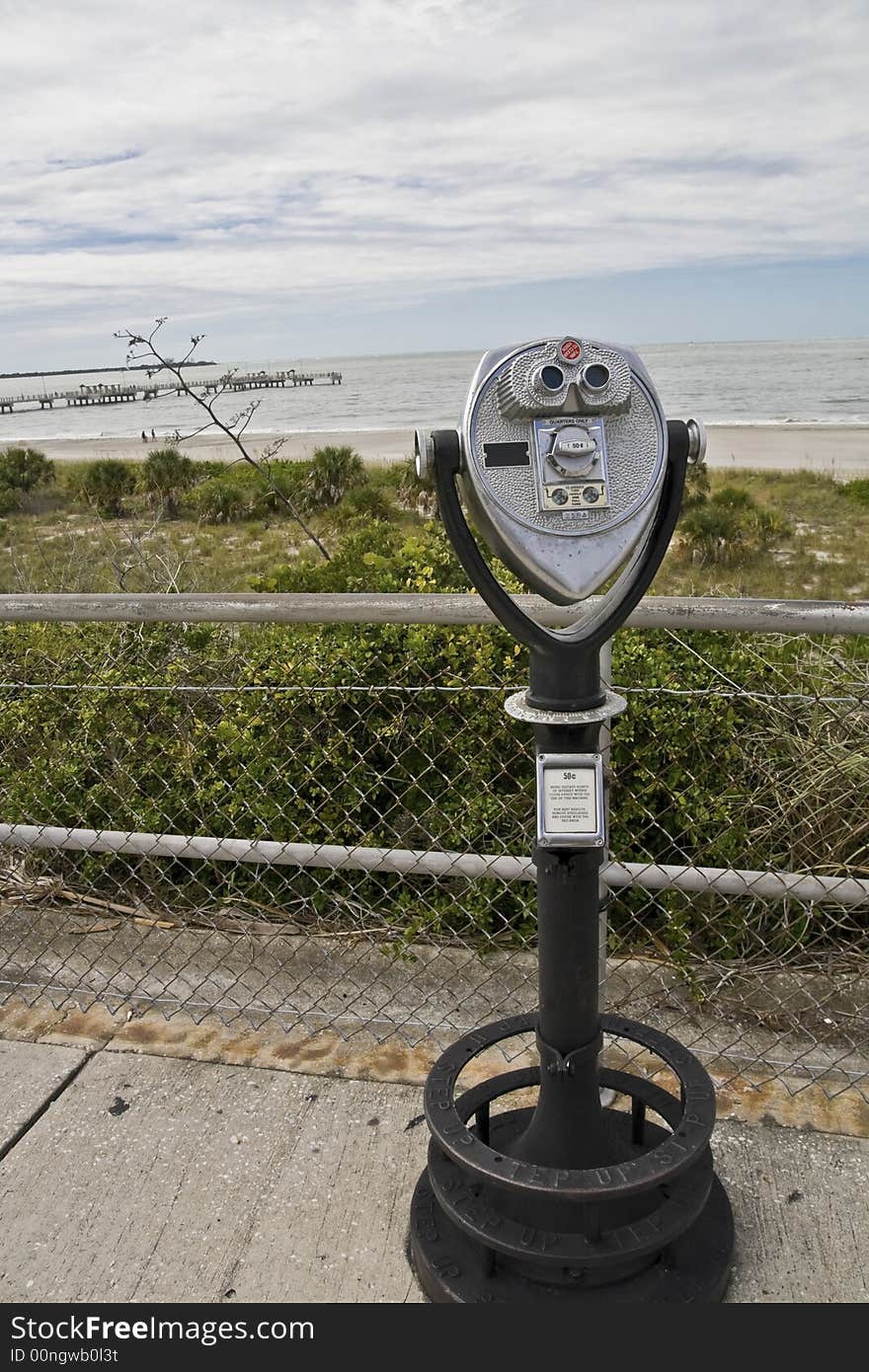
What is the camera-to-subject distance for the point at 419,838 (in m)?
3.11

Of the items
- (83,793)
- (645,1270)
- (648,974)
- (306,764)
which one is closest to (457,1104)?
(645,1270)

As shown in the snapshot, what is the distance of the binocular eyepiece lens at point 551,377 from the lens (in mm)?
1504

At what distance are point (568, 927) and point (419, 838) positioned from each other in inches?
52.7

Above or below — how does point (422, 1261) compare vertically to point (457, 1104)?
below

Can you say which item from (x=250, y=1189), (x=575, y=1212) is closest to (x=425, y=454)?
(x=575, y=1212)

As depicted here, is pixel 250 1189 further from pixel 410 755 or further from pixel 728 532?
pixel 728 532

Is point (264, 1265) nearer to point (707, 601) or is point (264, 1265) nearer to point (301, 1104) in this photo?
point (301, 1104)

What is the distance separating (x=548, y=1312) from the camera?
180cm

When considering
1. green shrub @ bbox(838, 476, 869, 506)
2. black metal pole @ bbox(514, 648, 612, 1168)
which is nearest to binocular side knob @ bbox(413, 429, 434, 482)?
black metal pole @ bbox(514, 648, 612, 1168)

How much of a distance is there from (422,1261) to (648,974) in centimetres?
114

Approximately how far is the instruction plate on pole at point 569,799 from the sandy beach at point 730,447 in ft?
78.1

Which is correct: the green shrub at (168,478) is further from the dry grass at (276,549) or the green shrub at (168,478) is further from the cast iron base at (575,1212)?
the cast iron base at (575,1212)

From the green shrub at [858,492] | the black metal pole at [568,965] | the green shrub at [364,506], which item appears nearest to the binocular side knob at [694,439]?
the black metal pole at [568,965]

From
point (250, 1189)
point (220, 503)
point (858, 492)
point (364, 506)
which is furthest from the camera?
point (858, 492)
